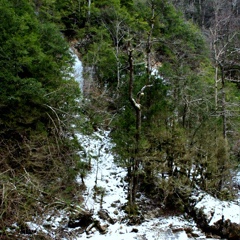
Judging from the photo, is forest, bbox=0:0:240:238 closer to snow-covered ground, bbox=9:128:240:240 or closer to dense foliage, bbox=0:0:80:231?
dense foliage, bbox=0:0:80:231

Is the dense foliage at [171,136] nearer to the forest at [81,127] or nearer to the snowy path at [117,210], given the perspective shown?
the forest at [81,127]

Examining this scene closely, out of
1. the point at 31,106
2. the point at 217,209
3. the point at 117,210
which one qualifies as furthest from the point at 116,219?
the point at 31,106

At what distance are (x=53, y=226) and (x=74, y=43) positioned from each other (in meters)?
15.3

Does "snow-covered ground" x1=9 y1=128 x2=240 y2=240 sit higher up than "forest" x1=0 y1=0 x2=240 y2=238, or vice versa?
"forest" x1=0 y1=0 x2=240 y2=238

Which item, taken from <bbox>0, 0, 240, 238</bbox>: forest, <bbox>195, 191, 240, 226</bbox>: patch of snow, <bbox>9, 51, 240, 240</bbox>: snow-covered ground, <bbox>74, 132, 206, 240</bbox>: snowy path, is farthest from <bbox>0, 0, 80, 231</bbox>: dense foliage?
<bbox>195, 191, 240, 226</bbox>: patch of snow

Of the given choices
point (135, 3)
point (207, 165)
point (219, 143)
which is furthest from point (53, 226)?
point (135, 3)

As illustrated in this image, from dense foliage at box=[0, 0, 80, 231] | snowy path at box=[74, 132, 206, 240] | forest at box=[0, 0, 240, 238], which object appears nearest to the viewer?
dense foliage at box=[0, 0, 80, 231]

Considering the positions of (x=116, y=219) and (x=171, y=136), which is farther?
(x=171, y=136)

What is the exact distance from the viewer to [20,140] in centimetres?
977

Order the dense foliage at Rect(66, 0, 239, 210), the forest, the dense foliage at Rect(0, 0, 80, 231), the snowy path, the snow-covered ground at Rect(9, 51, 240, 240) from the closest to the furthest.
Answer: the dense foliage at Rect(0, 0, 80, 231) → the forest → the snow-covered ground at Rect(9, 51, 240, 240) → the snowy path → the dense foliage at Rect(66, 0, 239, 210)

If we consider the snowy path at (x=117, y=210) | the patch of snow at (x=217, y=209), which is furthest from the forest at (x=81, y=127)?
the snowy path at (x=117, y=210)

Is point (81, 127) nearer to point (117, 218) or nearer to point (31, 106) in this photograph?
point (31, 106)

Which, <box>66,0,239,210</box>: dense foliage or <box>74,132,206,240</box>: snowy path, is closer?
<box>74,132,206,240</box>: snowy path

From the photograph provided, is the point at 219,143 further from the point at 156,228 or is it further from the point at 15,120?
the point at 15,120
